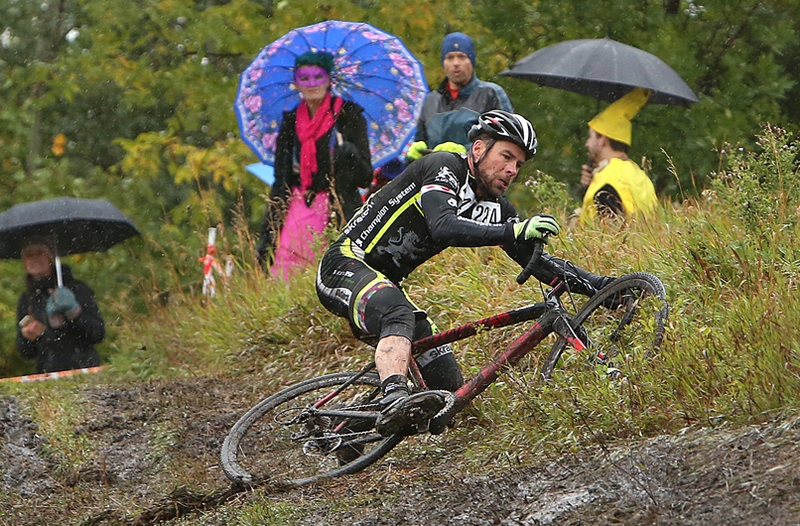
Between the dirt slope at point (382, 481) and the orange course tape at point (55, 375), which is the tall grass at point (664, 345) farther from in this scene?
the orange course tape at point (55, 375)

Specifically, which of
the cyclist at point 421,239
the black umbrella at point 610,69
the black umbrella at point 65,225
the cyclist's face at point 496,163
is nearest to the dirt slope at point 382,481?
the cyclist at point 421,239

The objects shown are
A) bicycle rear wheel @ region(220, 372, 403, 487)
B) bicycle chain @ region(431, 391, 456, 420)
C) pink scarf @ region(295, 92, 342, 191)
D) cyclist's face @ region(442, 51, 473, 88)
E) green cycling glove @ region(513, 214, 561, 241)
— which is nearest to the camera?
green cycling glove @ region(513, 214, 561, 241)

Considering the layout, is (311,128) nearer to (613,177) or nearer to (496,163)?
(613,177)

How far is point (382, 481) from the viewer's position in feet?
19.7

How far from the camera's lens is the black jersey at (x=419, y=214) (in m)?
5.78

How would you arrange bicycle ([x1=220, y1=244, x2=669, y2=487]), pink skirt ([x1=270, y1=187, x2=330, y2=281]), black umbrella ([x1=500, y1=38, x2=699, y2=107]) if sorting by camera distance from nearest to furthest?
bicycle ([x1=220, y1=244, x2=669, y2=487]) < black umbrella ([x1=500, y1=38, x2=699, y2=107]) < pink skirt ([x1=270, y1=187, x2=330, y2=281])

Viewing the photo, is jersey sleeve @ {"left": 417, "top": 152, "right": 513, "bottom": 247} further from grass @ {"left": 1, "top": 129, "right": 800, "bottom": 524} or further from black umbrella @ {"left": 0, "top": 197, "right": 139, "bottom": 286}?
black umbrella @ {"left": 0, "top": 197, "right": 139, "bottom": 286}

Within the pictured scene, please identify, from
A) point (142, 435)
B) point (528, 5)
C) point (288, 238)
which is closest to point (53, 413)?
point (142, 435)

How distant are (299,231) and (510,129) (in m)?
4.14

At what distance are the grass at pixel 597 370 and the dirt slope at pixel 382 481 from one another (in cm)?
19

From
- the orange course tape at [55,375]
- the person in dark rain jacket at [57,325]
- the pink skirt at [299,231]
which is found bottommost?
the orange course tape at [55,375]

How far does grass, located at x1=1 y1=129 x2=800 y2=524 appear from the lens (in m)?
5.18

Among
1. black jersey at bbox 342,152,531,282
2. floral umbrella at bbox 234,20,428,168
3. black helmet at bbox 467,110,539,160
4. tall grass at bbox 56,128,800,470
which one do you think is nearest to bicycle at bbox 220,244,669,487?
tall grass at bbox 56,128,800,470

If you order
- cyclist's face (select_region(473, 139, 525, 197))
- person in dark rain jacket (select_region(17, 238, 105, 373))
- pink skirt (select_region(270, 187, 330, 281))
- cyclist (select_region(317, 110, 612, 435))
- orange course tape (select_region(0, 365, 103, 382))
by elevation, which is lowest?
orange course tape (select_region(0, 365, 103, 382))
